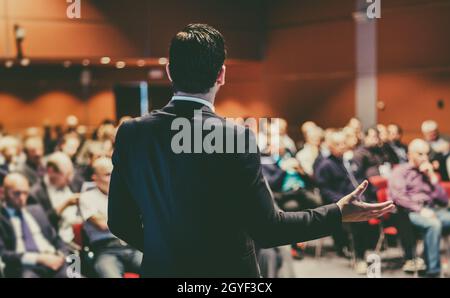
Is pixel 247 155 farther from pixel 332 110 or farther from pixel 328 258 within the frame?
pixel 332 110

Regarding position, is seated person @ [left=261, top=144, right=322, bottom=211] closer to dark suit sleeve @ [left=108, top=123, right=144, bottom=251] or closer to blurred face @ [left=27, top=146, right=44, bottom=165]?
blurred face @ [left=27, top=146, right=44, bottom=165]

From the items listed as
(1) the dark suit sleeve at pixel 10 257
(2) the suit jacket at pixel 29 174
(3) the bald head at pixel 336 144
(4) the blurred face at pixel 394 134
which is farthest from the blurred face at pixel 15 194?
(4) the blurred face at pixel 394 134

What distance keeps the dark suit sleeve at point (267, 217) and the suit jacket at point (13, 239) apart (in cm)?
332

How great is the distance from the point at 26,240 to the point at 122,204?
3.18 meters

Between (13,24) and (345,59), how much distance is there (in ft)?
17.8

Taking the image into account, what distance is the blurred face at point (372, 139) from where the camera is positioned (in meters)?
8.03

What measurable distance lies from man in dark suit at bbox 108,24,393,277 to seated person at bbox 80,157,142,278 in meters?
2.87

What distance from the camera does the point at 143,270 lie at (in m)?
1.53

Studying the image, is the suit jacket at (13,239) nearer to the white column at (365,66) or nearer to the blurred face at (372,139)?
the blurred face at (372,139)

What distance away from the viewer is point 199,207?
1.44 m

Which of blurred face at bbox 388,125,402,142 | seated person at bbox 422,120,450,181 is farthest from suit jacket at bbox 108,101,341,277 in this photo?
blurred face at bbox 388,125,402,142

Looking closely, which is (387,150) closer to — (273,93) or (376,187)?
(376,187)

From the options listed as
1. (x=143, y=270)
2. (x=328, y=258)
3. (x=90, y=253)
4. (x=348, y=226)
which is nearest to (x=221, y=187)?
(x=143, y=270)

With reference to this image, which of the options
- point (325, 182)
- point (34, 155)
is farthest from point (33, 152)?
point (325, 182)
